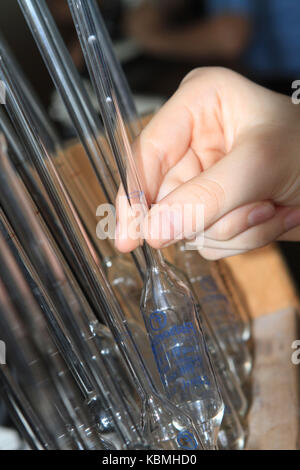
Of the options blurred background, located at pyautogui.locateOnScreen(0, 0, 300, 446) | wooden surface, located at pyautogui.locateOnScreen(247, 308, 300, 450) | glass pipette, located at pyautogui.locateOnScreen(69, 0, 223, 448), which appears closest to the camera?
glass pipette, located at pyautogui.locateOnScreen(69, 0, 223, 448)

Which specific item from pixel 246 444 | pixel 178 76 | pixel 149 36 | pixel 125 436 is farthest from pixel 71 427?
pixel 149 36

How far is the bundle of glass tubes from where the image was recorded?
0.34 meters

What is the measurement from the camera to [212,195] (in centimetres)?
41

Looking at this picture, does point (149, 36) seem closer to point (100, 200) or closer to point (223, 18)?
point (223, 18)

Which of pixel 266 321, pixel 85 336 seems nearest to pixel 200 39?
pixel 266 321

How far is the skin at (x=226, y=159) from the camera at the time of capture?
0.42m

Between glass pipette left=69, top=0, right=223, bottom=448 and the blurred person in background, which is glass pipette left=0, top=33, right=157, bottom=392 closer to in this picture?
glass pipette left=69, top=0, right=223, bottom=448

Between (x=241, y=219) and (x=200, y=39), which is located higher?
(x=241, y=219)

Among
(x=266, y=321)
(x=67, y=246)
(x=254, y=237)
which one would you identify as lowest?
(x=266, y=321)

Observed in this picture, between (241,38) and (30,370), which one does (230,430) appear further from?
(241,38)

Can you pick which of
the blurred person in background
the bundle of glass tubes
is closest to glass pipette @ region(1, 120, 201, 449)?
the bundle of glass tubes

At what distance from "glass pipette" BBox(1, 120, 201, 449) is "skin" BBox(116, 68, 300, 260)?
38 mm

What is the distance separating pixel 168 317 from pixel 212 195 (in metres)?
0.09

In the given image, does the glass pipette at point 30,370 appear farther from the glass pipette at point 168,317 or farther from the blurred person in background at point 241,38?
the blurred person in background at point 241,38
